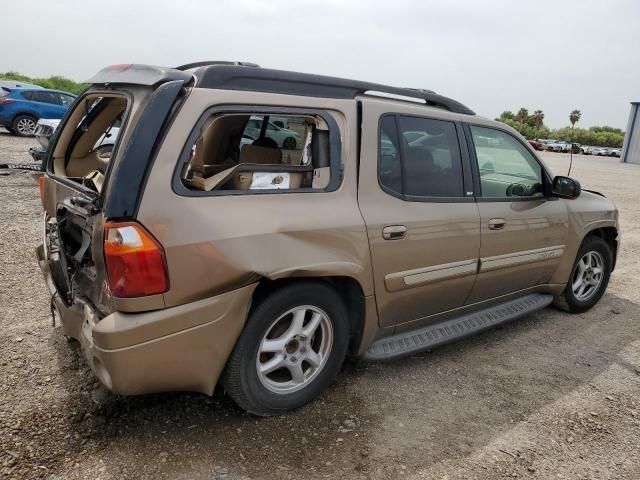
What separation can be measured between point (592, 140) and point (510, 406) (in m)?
68.8

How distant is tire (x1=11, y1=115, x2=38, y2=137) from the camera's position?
1550 centimetres

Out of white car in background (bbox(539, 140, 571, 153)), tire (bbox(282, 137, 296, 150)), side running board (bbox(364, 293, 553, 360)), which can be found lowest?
side running board (bbox(364, 293, 553, 360))

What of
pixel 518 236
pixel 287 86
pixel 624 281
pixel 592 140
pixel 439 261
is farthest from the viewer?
pixel 592 140

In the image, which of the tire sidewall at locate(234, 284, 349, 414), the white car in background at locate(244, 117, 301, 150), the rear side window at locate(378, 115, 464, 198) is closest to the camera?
the tire sidewall at locate(234, 284, 349, 414)

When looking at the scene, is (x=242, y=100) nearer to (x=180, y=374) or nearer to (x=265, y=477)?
(x=180, y=374)

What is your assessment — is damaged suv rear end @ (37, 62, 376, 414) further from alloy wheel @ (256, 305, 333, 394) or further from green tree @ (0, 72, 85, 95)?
green tree @ (0, 72, 85, 95)

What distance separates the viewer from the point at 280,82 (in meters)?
2.52

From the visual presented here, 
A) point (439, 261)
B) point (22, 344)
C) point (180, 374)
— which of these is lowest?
point (22, 344)

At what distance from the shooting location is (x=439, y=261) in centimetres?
309

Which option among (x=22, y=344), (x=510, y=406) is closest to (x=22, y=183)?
(x=22, y=344)

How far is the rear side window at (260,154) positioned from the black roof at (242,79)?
14 cm

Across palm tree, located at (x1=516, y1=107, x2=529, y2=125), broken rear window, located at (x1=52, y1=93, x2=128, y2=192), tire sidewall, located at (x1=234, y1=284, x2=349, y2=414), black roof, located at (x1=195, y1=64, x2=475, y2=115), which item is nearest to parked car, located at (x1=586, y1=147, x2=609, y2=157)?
palm tree, located at (x1=516, y1=107, x2=529, y2=125)

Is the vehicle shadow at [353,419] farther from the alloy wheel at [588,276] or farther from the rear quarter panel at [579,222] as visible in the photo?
the alloy wheel at [588,276]

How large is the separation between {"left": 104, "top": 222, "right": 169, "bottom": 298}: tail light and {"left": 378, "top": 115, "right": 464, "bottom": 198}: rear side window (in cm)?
137
